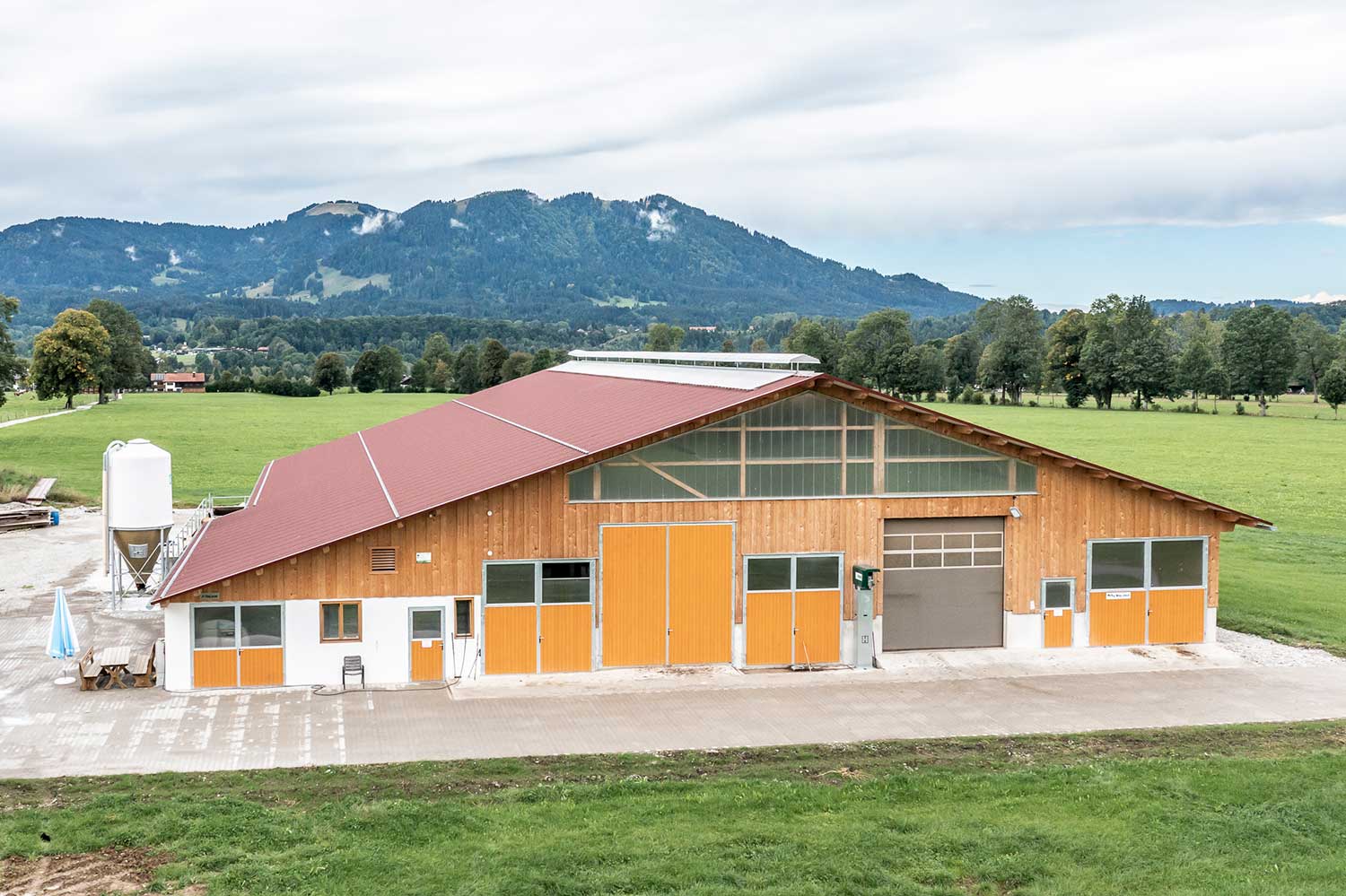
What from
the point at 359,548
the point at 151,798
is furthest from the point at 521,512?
the point at 151,798

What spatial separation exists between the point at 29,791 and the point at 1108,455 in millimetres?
67733

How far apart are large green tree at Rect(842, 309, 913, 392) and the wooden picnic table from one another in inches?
4844

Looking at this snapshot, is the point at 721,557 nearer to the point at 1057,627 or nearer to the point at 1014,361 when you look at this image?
the point at 1057,627

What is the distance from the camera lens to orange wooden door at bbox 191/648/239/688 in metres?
22.8

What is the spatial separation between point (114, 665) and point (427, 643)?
5669 mm

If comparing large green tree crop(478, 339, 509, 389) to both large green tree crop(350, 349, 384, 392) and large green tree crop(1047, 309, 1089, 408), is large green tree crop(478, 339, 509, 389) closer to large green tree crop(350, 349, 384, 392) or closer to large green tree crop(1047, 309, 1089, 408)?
large green tree crop(350, 349, 384, 392)

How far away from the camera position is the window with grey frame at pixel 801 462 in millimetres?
24531

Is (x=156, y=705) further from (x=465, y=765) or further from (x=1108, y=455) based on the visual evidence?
(x=1108, y=455)

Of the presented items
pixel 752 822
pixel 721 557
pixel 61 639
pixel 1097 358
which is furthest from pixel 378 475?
pixel 1097 358

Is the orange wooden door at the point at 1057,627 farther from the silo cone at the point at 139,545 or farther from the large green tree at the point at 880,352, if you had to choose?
the large green tree at the point at 880,352

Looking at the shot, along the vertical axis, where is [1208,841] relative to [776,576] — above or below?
below

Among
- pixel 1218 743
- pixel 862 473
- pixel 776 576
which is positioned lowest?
pixel 1218 743

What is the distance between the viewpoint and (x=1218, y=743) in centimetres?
1972

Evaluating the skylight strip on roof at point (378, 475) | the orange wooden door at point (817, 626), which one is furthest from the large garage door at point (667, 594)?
the skylight strip on roof at point (378, 475)
